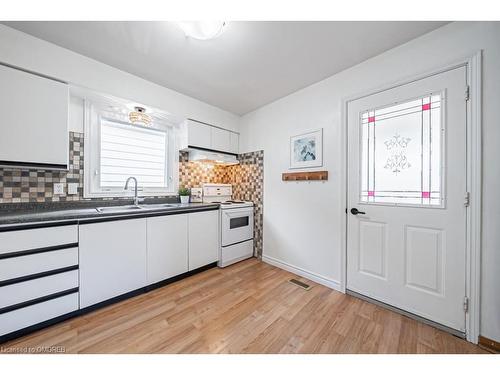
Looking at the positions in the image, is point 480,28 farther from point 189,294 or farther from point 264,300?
point 189,294

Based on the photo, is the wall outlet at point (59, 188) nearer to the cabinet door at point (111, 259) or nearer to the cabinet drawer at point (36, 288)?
the cabinet door at point (111, 259)

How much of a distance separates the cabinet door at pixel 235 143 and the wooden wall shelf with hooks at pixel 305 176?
3.35ft

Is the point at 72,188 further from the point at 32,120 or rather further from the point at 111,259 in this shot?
the point at 111,259

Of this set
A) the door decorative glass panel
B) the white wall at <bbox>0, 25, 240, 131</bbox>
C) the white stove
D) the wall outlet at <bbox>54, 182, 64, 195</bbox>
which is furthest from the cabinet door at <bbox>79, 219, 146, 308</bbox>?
the door decorative glass panel

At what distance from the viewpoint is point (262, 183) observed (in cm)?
285

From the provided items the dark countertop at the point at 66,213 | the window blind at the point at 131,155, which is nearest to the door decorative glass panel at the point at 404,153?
the dark countertop at the point at 66,213

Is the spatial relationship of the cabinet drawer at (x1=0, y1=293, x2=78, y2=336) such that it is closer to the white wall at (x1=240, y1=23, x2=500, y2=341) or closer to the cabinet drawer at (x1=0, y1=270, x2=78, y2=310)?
the cabinet drawer at (x1=0, y1=270, x2=78, y2=310)

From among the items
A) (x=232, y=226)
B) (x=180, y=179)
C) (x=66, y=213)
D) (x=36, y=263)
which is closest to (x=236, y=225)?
(x=232, y=226)

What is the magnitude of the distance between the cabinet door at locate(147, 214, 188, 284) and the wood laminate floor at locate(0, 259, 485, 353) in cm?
20

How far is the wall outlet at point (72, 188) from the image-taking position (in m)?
1.90

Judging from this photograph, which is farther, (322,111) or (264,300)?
(322,111)

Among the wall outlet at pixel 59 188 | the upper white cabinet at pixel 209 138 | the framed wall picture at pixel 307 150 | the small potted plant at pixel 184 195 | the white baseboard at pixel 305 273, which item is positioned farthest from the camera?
the small potted plant at pixel 184 195
